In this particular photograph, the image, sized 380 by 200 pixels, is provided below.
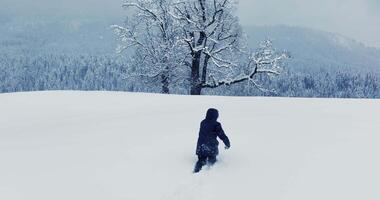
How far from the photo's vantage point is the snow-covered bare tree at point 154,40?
32.9 metres

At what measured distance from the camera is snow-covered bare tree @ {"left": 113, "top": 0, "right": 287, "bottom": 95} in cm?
3228

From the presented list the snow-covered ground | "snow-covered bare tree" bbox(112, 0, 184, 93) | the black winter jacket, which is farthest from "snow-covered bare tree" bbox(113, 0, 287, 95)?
the black winter jacket

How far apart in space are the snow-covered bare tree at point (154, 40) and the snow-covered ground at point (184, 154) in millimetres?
12625

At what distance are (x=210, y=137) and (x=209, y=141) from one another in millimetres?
104

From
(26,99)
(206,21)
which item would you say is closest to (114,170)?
(26,99)

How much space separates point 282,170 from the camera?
467 inches

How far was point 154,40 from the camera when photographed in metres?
33.7

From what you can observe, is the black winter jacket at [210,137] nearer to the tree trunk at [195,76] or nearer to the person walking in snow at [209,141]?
the person walking in snow at [209,141]

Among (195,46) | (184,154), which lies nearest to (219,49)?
(195,46)

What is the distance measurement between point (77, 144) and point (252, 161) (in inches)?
200

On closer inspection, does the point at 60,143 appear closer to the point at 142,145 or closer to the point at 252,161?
the point at 142,145

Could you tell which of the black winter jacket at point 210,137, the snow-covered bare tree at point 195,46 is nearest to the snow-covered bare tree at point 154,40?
the snow-covered bare tree at point 195,46

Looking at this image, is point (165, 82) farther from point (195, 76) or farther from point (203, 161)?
point (203, 161)

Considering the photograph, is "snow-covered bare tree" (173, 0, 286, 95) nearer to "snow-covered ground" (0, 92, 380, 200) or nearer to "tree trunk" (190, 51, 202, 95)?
"tree trunk" (190, 51, 202, 95)
